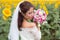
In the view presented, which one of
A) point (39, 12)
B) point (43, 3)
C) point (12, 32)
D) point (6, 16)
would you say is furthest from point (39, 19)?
point (43, 3)

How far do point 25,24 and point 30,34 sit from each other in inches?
6.6

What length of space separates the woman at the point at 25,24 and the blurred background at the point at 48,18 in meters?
0.61

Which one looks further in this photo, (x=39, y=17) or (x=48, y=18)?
(x=48, y=18)

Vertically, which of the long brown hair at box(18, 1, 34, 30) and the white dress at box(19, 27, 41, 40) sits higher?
the long brown hair at box(18, 1, 34, 30)

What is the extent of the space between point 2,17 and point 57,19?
98cm

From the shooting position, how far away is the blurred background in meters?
5.27

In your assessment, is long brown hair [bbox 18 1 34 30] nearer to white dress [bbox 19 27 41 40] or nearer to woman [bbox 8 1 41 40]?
woman [bbox 8 1 41 40]

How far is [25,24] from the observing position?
447 centimetres

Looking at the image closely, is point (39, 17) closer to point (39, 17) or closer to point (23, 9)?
point (39, 17)

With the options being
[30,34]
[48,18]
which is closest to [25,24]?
[30,34]

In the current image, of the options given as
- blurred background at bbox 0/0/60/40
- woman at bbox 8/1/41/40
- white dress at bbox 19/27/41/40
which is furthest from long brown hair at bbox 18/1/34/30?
blurred background at bbox 0/0/60/40

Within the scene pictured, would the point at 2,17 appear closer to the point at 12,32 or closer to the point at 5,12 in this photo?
the point at 5,12

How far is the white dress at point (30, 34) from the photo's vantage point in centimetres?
447

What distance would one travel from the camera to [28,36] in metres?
4.53
